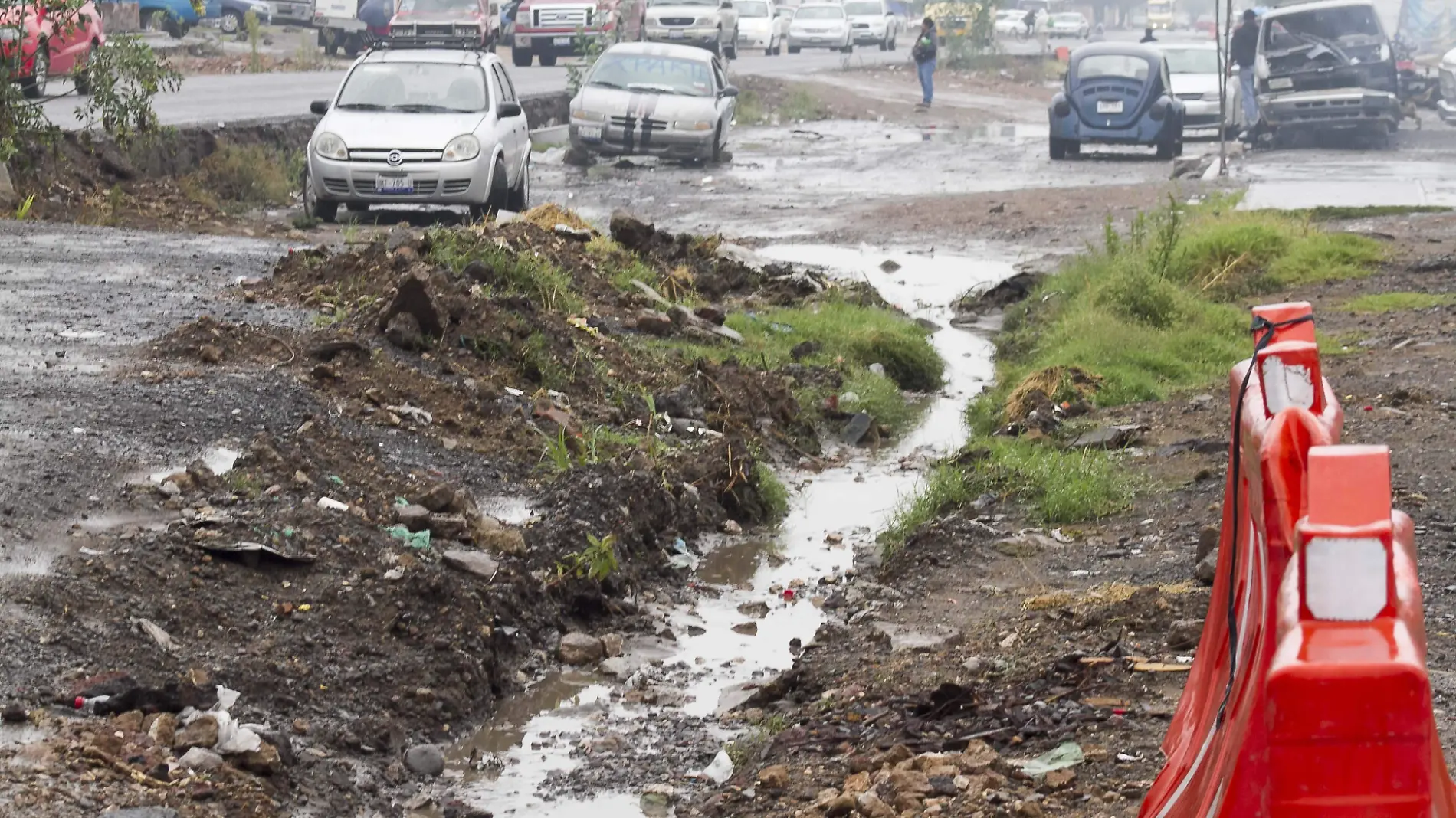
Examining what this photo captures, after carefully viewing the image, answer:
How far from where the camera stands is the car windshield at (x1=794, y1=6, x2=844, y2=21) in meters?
48.5

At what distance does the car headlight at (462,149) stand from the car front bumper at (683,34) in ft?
77.4

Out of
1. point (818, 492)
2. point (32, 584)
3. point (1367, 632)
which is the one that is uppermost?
point (1367, 632)

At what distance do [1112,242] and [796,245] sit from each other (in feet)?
14.8

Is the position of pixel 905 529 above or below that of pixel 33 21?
below

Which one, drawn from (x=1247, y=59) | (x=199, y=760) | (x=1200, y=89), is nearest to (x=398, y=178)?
(x=199, y=760)

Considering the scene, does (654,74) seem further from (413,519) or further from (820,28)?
(820,28)

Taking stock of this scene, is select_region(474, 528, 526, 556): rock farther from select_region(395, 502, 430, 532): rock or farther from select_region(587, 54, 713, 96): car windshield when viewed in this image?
select_region(587, 54, 713, 96): car windshield

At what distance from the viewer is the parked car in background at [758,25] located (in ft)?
155

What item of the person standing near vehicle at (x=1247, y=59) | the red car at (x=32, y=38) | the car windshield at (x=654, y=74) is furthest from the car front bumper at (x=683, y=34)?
the red car at (x=32, y=38)

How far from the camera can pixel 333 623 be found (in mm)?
5957

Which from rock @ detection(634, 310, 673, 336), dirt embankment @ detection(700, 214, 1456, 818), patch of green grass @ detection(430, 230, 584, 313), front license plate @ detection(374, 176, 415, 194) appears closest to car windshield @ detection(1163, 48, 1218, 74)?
front license plate @ detection(374, 176, 415, 194)

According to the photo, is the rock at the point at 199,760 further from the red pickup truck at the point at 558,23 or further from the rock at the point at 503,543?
the red pickup truck at the point at 558,23

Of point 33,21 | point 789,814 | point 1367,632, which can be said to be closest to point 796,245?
point 33,21

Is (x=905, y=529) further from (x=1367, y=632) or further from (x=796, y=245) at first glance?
(x=796, y=245)
